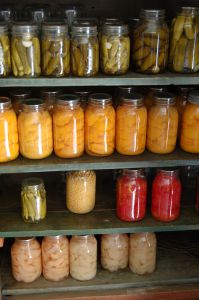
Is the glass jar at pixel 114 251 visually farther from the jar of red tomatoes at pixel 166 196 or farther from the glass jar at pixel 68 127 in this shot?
the glass jar at pixel 68 127

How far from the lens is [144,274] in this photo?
198 cm

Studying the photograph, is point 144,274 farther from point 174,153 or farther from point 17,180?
point 17,180

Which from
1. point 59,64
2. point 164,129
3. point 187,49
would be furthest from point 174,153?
point 59,64

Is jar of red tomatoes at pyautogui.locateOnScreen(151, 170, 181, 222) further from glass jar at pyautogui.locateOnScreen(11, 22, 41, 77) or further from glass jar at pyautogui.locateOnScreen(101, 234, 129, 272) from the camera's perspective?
glass jar at pyautogui.locateOnScreen(11, 22, 41, 77)

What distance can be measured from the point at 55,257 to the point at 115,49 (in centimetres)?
89

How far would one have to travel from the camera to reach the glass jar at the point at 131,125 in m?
1.66

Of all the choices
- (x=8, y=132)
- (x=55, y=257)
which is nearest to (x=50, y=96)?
(x=8, y=132)

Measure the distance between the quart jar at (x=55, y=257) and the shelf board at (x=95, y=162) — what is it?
14.3 inches

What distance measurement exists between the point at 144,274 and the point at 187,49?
0.98 m

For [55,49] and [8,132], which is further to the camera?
[8,132]

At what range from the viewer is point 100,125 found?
5.49ft

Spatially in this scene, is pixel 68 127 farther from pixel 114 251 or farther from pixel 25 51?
pixel 114 251

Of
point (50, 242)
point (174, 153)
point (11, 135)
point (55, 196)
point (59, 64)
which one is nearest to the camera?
point (59, 64)

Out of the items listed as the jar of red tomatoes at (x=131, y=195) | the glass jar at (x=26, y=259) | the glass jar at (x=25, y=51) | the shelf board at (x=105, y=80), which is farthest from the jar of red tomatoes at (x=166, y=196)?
the glass jar at (x=25, y=51)
